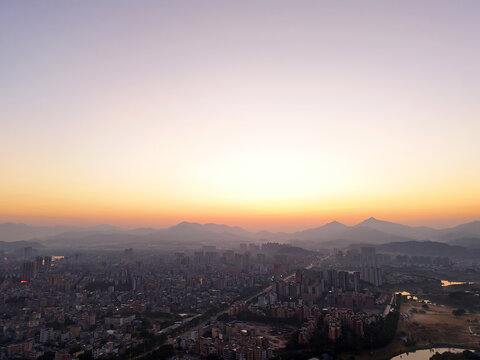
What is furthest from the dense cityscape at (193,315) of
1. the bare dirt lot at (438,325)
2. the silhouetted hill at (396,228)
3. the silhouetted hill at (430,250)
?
the silhouetted hill at (396,228)

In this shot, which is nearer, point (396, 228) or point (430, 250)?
point (430, 250)

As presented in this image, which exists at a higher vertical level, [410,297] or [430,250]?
[410,297]

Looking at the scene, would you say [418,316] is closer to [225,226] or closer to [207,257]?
[207,257]

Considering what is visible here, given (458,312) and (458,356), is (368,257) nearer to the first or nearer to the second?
(458,312)

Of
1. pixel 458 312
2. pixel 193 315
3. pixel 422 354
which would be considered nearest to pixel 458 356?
pixel 422 354

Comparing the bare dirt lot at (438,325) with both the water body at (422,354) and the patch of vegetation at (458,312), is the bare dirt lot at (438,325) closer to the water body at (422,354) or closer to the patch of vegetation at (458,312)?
the patch of vegetation at (458,312)

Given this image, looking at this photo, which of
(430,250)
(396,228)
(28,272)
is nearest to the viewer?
(28,272)

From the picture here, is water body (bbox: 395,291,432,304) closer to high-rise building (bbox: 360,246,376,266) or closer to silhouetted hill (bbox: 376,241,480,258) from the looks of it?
high-rise building (bbox: 360,246,376,266)

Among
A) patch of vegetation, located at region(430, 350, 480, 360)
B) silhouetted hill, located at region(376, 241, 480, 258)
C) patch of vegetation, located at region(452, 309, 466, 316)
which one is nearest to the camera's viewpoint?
patch of vegetation, located at region(430, 350, 480, 360)

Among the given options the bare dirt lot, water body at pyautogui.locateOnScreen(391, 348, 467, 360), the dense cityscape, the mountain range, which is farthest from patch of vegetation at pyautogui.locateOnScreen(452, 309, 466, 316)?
the mountain range
